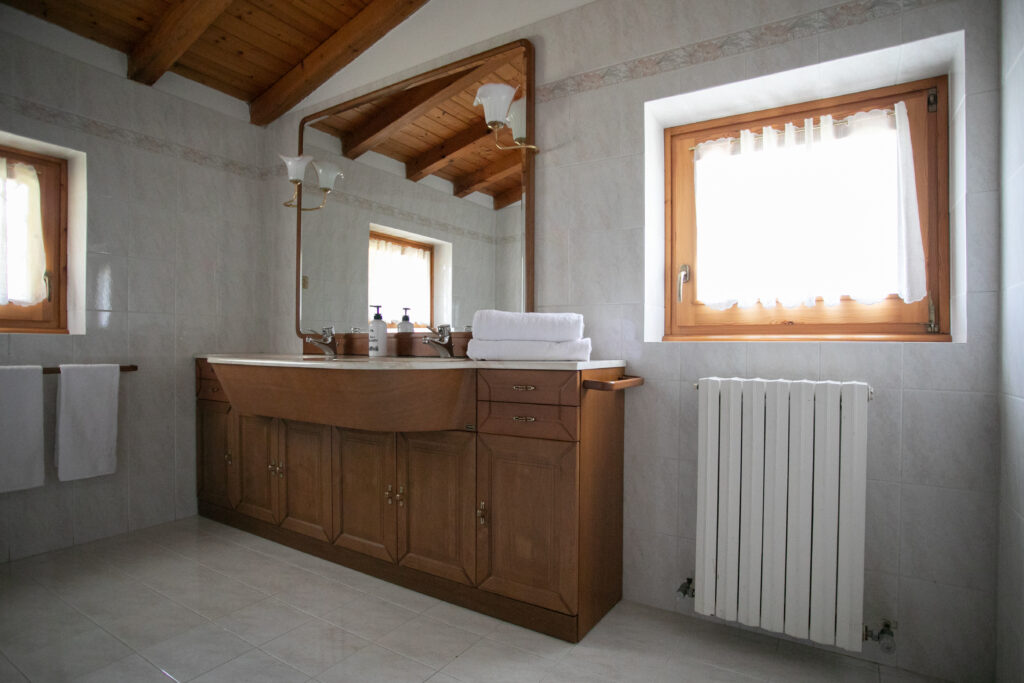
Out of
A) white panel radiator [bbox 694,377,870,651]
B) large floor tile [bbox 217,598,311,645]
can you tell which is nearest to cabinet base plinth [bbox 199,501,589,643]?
large floor tile [bbox 217,598,311,645]

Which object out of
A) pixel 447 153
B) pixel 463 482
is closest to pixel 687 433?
pixel 463 482

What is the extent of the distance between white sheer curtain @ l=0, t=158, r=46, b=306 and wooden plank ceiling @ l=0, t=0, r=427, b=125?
733 mm

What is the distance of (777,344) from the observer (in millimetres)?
1865

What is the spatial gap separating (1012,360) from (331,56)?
3.09m

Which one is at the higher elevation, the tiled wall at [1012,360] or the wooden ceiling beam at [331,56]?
the wooden ceiling beam at [331,56]

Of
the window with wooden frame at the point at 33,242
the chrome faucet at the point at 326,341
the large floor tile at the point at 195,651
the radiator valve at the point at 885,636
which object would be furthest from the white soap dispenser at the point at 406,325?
the radiator valve at the point at 885,636

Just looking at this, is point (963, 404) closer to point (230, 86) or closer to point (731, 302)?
point (731, 302)

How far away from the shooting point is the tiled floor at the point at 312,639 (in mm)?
1618

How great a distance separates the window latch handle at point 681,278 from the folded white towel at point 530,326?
51 centimetres

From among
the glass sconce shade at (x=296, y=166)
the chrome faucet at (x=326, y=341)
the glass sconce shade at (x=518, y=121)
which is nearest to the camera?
the glass sconce shade at (x=518, y=121)

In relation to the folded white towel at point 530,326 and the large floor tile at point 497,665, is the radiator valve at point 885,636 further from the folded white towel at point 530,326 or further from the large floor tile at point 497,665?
the folded white towel at point 530,326

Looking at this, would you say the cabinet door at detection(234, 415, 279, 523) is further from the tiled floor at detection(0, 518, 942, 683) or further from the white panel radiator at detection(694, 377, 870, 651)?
the white panel radiator at detection(694, 377, 870, 651)

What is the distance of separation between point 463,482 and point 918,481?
1.45m

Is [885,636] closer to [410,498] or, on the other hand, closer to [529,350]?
[529,350]
